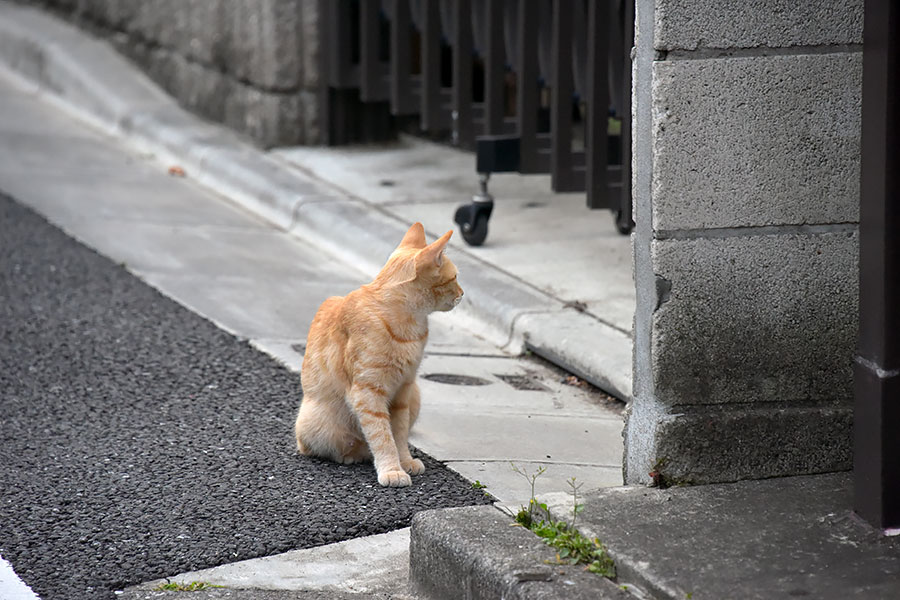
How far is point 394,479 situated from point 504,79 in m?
3.63

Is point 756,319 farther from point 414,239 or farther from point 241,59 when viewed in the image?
point 241,59

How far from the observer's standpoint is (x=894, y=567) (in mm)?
2855

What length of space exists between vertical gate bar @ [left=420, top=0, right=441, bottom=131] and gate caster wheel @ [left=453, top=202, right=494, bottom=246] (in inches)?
44.2

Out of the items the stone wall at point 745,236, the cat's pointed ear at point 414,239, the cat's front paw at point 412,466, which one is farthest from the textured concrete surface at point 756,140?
the cat's front paw at point 412,466

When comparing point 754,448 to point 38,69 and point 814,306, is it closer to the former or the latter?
point 814,306

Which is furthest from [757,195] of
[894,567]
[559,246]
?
[559,246]

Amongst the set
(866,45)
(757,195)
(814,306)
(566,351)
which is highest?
(866,45)

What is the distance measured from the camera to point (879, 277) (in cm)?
300

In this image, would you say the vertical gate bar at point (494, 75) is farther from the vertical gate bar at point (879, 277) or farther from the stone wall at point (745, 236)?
the vertical gate bar at point (879, 277)

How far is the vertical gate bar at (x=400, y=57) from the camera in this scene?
7.57 meters

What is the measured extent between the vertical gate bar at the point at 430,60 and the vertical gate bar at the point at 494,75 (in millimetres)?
515

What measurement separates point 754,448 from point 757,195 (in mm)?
687

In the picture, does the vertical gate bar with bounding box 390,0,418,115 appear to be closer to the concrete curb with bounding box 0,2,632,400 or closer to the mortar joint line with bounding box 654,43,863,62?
the concrete curb with bounding box 0,2,632,400

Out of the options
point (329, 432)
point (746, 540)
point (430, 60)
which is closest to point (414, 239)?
point (329, 432)
